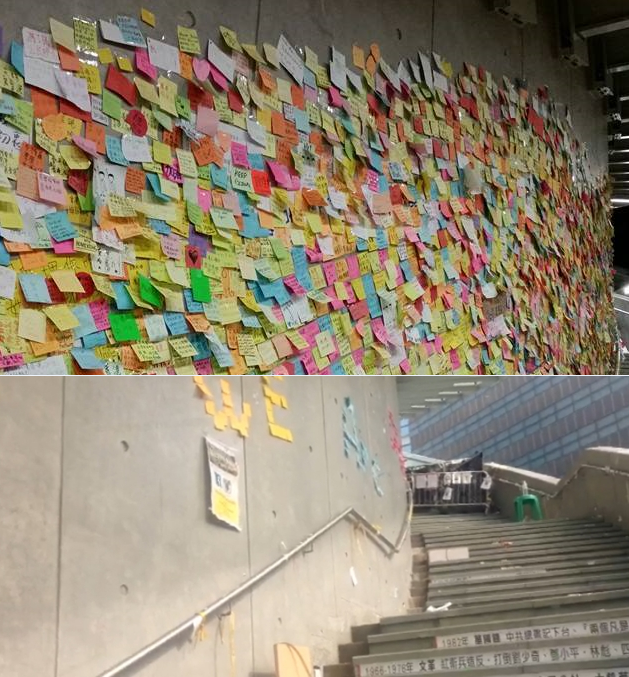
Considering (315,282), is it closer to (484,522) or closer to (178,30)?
(178,30)

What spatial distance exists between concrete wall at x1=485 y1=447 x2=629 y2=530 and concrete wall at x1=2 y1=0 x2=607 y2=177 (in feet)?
5.09

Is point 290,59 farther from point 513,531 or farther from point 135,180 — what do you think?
point 513,531

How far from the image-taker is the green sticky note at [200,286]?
92.9 inches

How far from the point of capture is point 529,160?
15.0 feet

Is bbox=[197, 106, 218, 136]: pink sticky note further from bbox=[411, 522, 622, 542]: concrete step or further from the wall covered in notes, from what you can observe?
bbox=[411, 522, 622, 542]: concrete step

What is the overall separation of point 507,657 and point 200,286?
1425 millimetres

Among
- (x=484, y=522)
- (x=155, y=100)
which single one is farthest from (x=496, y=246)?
(x=484, y=522)

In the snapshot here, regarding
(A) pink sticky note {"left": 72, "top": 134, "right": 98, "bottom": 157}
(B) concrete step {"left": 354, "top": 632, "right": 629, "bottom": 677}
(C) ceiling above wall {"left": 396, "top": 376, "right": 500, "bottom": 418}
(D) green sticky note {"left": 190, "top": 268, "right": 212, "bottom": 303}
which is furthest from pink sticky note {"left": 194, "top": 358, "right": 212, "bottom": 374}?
(B) concrete step {"left": 354, "top": 632, "right": 629, "bottom": 677}

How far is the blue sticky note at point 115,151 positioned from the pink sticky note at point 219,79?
464mm

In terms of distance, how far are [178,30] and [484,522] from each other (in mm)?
1740

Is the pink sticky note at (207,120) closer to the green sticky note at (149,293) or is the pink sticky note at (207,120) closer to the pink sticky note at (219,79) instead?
the pink sticky note at (219,79)

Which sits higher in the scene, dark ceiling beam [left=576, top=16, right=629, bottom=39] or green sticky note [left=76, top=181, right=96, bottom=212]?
dark ceiling beam [left=576, top=16, right=629, bottom=39]

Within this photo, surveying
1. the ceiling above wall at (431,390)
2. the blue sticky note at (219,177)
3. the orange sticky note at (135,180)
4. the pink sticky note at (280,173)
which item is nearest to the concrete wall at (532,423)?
the ceiling above wall at (431,390)

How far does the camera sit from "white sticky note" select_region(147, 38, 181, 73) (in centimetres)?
239
